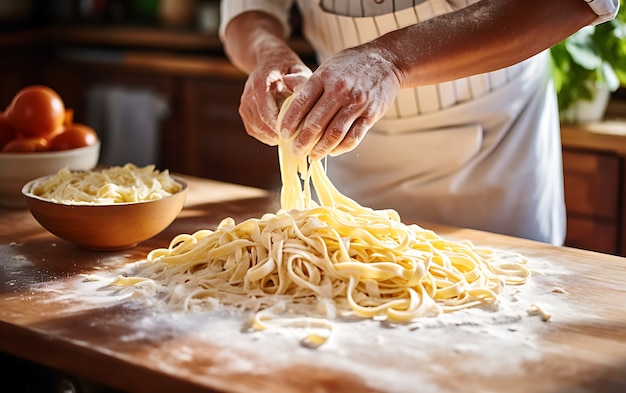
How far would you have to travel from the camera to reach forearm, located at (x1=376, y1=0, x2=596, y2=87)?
1557mm

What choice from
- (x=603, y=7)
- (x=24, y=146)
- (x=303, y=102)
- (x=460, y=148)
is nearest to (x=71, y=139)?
(x=24, y=146)

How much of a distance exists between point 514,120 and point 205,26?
237cm

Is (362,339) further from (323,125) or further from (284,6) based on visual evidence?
(284,6)

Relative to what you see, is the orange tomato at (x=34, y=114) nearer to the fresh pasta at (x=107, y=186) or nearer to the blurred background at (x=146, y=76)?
the fresh pasta at (x=107, y=186)

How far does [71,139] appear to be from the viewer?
1980 mm

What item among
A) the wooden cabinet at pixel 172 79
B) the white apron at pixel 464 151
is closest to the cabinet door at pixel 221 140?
the wooden cabinet at pixel 172 79

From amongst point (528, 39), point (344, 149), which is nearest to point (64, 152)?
point (344, 149)

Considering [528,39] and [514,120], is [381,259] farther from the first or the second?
[514,120]

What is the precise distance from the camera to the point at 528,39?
5.31ft

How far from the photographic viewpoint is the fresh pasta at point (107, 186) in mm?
1602

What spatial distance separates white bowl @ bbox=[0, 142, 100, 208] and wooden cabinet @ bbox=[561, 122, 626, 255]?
154 centimetres

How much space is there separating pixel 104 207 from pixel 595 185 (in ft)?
5.62

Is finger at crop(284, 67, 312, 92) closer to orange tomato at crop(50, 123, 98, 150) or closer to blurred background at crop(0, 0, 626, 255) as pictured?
orange tomato at crop(50, 123, 98, 150)

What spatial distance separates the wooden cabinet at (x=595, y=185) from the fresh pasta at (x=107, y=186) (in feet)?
4.89
